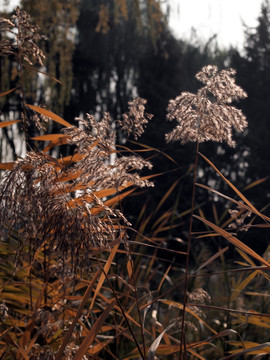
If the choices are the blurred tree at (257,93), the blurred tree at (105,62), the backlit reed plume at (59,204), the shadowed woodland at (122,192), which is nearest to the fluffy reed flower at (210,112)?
the shadowed woodland at (122,192)

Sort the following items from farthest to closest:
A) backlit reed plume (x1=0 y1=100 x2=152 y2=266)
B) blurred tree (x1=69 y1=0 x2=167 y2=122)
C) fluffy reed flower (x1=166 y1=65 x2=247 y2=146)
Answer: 1. blurred tree (x1=69 y1=0 x2=167 y2=122)
2. fluffy reed flower (x1=166 y1=65 x2=247 y2=146)
3. backlit reed plume (x1=0 y1=100 x2=152 y2=266)

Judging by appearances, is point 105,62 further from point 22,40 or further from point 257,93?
point 22,40

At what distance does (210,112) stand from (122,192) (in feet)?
2.92

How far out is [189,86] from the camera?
14.7 metres

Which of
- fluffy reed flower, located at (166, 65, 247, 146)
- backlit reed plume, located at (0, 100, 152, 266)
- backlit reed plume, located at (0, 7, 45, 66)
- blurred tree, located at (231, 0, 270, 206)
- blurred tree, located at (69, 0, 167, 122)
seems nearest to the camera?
backlit reed plume, located at (0, 100, 152, 266)

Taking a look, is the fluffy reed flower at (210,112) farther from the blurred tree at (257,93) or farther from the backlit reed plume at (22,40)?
the blurred tree at (257,93)

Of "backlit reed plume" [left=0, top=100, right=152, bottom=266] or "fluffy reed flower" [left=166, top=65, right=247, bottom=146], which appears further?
"fluffy reed flower" [left=166, top=65, right=247, bottom=146]

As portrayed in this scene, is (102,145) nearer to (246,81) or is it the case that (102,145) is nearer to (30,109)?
(30,109)

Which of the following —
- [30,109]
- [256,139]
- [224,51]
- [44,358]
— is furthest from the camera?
[224,51]

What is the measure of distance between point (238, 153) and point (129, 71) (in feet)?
14.2

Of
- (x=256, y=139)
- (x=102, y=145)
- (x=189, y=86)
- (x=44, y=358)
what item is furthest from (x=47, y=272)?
(x=189, y=86)

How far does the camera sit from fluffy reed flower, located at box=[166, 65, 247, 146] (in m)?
1.17

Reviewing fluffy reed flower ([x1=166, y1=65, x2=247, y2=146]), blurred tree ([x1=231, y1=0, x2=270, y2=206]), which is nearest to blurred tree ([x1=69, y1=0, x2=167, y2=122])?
blurred tree ([x1=231, y1=0, x2=270, y2=206])

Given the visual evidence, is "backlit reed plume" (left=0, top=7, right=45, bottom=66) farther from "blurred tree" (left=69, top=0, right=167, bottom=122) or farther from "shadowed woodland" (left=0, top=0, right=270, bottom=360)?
"blurred tree" (left=69, top=0, right=167, bottom=122)
